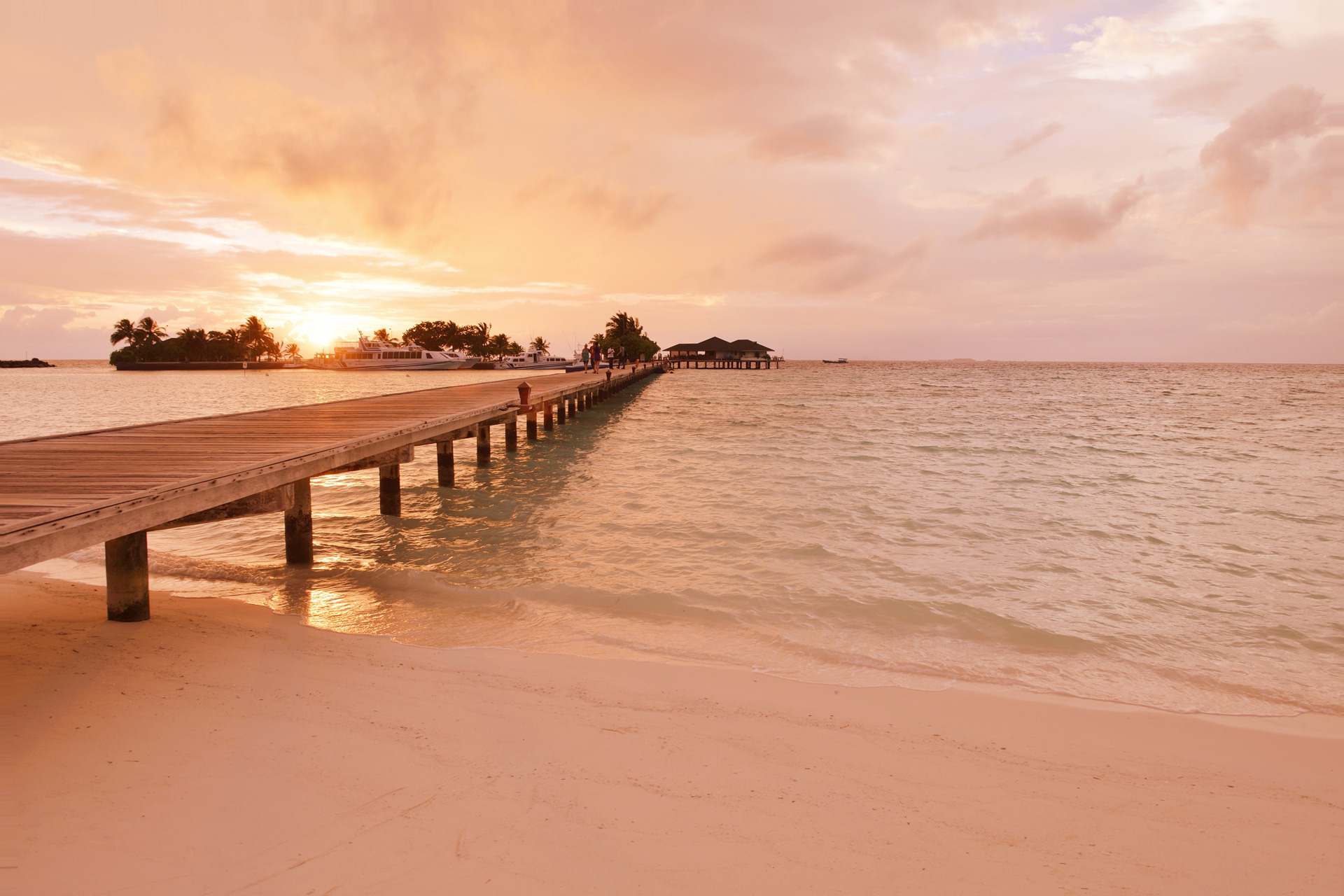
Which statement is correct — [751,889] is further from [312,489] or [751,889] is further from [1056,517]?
[312,489]

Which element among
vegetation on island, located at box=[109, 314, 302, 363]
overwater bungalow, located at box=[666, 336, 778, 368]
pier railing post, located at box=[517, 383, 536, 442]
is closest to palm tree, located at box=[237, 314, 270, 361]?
vegetation on island, located at box=[109, 314, 302, 363]

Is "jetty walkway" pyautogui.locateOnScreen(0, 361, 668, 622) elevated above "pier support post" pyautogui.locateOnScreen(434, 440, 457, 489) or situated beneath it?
elevated above

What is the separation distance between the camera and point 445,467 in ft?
41.3

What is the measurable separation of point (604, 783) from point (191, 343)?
131 metres

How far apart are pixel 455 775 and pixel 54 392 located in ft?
236

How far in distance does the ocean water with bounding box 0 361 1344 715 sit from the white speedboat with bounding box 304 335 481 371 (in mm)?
92620

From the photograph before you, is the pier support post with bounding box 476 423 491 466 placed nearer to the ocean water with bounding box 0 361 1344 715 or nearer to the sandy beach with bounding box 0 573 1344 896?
the ocean water with bounding box 0 361 1344 715

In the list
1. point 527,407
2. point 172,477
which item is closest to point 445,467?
point 527,407

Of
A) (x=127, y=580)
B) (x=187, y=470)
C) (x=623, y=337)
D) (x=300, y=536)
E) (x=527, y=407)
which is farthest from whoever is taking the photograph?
(x=623, y=337)

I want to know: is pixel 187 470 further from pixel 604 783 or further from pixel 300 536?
pixel 604 783

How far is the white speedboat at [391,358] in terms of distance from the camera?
103250 mm

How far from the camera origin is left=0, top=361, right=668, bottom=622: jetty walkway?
3969 mm

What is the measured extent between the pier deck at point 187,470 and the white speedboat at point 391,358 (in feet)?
321

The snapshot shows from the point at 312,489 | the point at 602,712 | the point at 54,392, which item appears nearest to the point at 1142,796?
the point at 602,712
